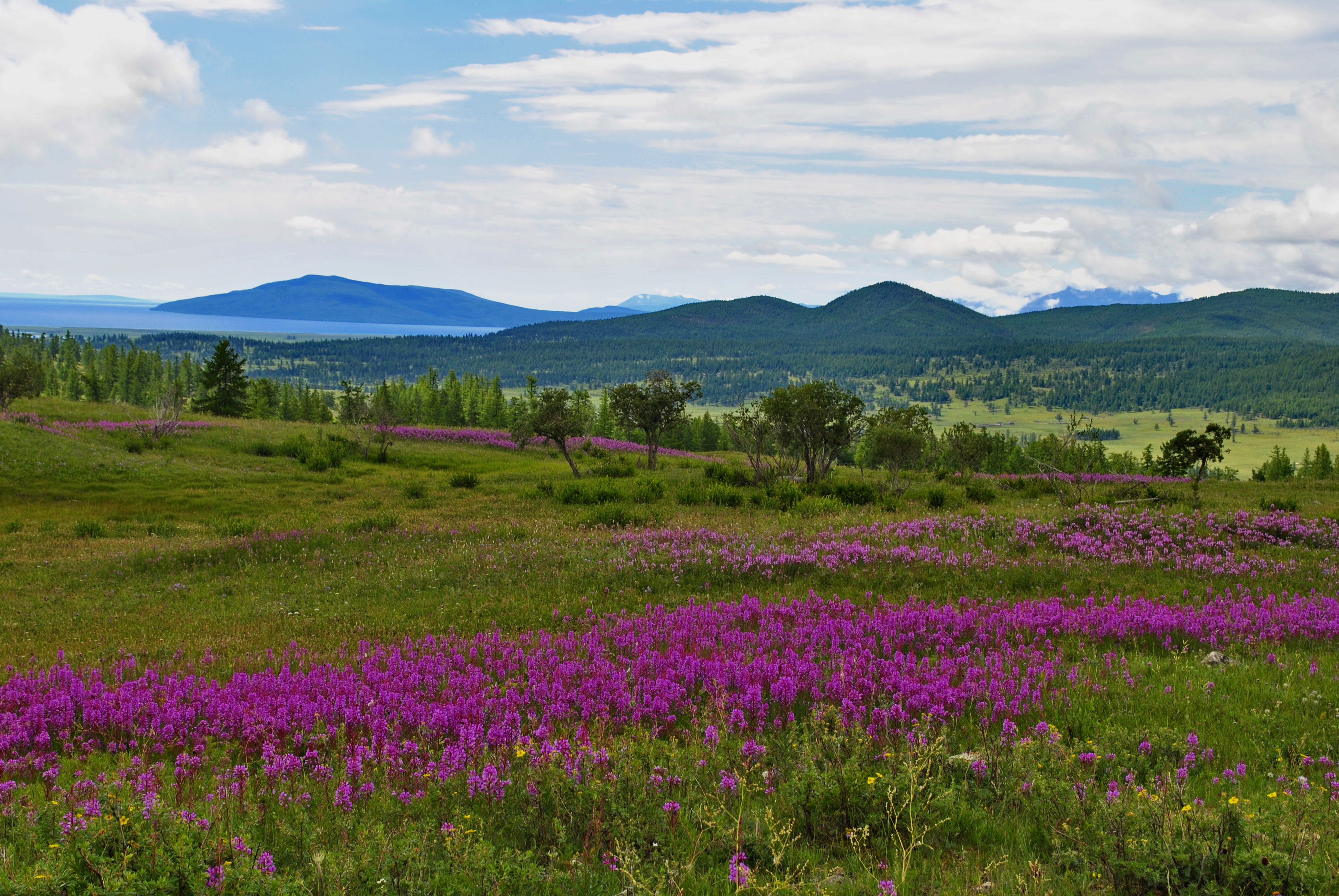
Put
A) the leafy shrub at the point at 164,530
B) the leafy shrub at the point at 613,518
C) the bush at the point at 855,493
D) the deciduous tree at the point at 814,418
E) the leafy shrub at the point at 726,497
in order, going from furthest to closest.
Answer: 1. the deciduous tree at the point at 814,418
2. the bush at the point at 855,493
3. the leafy shrub at the point at 726,497
4. the leafy shrub at the point at 164,530
5. the leafy shrub at the point at 613,518

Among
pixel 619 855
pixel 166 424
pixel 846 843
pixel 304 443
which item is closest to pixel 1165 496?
pixel 846 843

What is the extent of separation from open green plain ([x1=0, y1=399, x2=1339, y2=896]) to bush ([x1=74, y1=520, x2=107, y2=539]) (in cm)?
8

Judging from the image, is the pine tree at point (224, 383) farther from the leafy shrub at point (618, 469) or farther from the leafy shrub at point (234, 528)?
the leafy shrub at point (234, 528)

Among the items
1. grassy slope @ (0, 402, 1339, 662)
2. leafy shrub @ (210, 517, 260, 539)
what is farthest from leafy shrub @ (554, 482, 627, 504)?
leafy shrub @ (210, 517, 260, 539)

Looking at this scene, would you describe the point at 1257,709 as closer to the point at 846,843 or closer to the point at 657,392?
the point at 846,843

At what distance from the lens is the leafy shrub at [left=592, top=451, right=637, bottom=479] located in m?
40.2

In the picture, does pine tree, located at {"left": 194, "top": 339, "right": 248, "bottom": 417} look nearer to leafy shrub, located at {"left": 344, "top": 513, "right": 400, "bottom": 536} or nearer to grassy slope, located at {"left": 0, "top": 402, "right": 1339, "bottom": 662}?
grassy slope, located at {"left": 0, "top": 402, "right": 1339, "bottom": 662}

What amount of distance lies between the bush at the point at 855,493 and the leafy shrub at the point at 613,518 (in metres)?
8.07

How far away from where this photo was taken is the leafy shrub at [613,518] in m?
23.1

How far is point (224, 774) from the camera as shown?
19.7ft

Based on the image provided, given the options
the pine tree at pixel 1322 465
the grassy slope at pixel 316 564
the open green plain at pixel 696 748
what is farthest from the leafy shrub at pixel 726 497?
the pine tree at pixel 1322 465

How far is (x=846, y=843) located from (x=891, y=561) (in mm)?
10294

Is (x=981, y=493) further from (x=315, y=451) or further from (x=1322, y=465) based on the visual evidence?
(x=1322, y=465)

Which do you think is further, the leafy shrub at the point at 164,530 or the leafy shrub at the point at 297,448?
the leafy shrub at the point at 297,448
